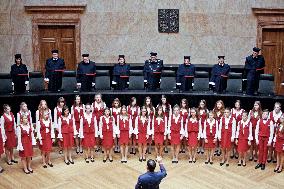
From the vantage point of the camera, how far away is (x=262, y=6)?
45.8 feet

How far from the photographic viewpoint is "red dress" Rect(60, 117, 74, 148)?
9.84 meters

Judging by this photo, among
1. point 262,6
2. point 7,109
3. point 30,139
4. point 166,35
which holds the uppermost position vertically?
point 262,6

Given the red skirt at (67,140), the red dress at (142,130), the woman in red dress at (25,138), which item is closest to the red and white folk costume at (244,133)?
the red dress at (142,130)

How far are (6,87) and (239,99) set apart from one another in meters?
5.91

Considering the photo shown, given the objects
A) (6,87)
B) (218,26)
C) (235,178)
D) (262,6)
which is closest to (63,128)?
(6,87)

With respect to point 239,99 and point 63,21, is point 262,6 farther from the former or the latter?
point 63,21

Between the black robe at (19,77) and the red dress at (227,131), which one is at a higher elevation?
the black robe at (19,77)

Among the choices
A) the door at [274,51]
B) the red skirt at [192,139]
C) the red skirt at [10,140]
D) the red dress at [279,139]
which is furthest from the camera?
the door at [274,51]

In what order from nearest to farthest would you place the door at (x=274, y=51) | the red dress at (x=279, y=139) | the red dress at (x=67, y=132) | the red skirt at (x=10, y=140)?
the red dress at (x=279, y=139), the red skirt at (x=10, y=140), the red dress at (x=67, y=132), the door at (x=274, y=51)

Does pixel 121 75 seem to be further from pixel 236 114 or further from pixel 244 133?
pixel 244 133

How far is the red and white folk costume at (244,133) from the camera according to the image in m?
9.71

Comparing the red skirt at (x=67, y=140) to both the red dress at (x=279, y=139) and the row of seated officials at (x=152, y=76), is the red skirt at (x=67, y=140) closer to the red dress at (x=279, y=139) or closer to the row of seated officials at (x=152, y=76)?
the row of seated officials at (x=152, y=76)

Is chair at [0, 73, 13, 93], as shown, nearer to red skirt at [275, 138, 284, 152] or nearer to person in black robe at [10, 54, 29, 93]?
person in black robe at [10, 54, 29, 93]

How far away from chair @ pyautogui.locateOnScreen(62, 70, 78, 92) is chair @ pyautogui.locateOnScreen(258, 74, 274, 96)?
15.8ft
